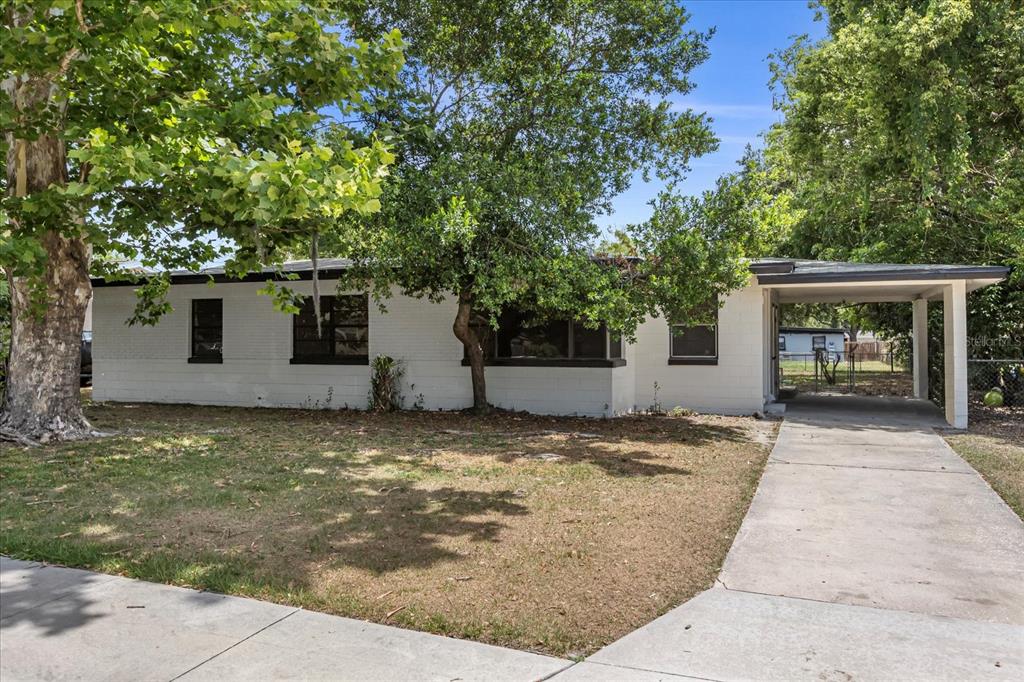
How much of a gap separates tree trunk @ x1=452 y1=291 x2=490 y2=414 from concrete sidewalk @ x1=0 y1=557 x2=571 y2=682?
8.17 metres

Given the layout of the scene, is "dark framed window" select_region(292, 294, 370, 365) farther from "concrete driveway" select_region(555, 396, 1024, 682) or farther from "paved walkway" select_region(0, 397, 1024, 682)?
"paved walkway" select_region(0, 397, 1024, 682)

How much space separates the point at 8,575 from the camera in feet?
13.9

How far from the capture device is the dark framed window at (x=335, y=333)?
14.0 metres

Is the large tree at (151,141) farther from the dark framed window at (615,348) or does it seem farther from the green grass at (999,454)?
the green grass at (999,454)

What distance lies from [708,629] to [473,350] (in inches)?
355

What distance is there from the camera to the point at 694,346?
13328mm

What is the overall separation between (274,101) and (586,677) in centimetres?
613

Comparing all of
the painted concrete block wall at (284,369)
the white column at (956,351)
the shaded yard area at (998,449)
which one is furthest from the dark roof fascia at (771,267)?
the shaded yard area at (998,449)

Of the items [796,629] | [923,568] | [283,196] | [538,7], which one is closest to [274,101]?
[283,196]

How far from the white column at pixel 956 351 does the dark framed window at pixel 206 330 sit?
14.3 m

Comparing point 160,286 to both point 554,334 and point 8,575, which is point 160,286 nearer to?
point 554,334

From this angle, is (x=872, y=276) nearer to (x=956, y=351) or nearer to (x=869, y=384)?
(x=956, y=351)

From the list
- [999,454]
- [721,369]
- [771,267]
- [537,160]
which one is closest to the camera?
[999,454]

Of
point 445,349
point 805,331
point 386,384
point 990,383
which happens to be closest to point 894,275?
point 990,383
